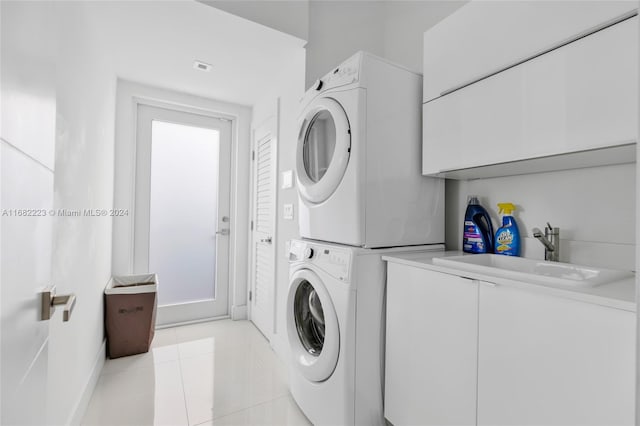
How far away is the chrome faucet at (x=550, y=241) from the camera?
121 cm

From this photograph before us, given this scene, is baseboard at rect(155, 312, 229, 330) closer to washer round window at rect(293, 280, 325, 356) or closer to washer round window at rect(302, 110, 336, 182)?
washer round window at rect(293, 280, 325, 356)

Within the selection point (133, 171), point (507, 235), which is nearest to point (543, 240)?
point (507, 235)

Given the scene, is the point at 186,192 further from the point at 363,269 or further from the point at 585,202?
the point at 585,202

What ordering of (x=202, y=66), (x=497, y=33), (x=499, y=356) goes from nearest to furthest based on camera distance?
(x=499, y=356) → (x=497, y=33) → (x=202, y=66)

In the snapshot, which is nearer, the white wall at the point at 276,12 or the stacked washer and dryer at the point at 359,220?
the stacked washer and dryer at the point at 359,220

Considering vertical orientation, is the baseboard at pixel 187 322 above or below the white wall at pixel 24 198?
below

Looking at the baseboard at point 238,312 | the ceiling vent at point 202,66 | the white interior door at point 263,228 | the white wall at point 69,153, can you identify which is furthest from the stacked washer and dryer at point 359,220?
the baseboard at point 238,312

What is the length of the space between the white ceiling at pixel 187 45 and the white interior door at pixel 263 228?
0.49m

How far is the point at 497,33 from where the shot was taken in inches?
44.7

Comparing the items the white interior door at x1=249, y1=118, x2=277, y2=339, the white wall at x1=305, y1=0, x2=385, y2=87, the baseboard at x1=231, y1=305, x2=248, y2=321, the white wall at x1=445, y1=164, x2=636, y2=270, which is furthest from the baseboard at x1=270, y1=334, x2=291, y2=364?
the white wall at x1=305, y1=0, x2=385, y2=87

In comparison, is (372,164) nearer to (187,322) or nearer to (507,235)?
(507,235)

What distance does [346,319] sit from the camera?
1326 mm

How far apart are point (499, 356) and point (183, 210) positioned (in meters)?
2.83

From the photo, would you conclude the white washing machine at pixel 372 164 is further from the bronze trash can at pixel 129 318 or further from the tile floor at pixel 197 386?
the bronze trash can at pixel 129 318
